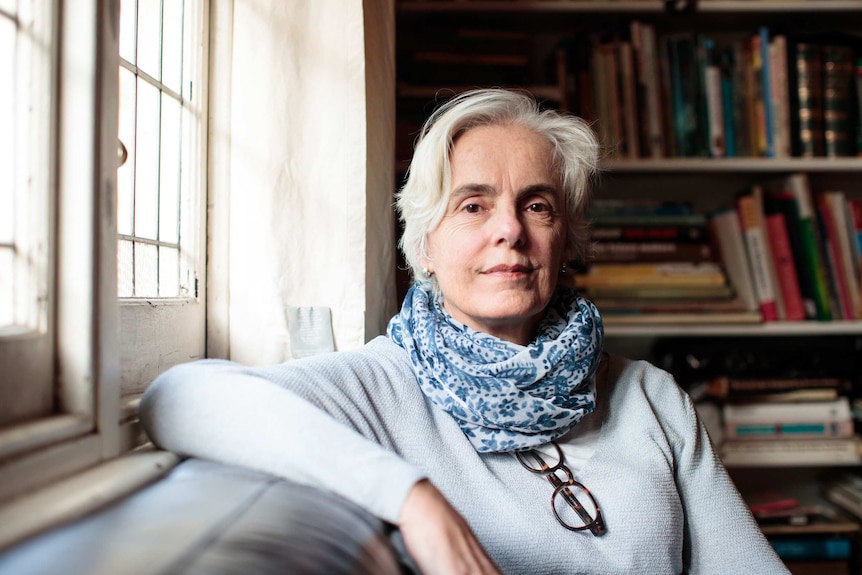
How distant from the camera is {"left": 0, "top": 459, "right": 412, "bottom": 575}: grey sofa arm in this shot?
44cm

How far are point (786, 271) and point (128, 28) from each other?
1.72 meters

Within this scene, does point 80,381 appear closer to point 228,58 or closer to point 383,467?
point 383,467

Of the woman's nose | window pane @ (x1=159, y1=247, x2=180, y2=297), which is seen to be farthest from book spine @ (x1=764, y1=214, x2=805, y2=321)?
window pane @ (x1=159, y1=247, x2=180, y2=297)

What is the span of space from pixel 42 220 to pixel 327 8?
72 centimetres

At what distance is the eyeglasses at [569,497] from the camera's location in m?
0.95

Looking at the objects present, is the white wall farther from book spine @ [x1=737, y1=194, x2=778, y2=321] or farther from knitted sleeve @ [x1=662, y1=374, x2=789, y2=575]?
book spine @ [x1=737, y1=194, x2=778, y2=321]

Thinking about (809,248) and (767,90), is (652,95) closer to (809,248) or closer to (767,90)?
(767,90)

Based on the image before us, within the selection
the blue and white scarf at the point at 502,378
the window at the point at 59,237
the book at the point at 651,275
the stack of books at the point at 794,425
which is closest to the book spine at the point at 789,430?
the stack of books at the point at 794,425

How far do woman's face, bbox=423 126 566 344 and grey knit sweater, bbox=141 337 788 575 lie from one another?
0.17 m

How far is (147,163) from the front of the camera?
103cm

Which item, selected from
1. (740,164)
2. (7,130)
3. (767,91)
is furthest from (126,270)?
(767,91)

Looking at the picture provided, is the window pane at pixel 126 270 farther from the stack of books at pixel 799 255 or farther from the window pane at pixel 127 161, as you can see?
the stack of books at pixel 799 255

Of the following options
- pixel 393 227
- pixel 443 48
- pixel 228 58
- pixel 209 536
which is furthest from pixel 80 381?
pixel 443 48

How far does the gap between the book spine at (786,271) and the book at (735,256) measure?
0.26ft
